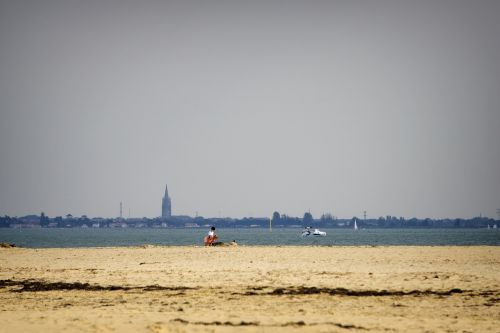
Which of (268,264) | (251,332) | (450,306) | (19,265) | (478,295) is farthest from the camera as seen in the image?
(19,265)

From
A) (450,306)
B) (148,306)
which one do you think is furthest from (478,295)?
(148,306)

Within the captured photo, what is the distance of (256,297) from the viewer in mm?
17125

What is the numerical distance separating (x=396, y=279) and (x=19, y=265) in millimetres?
19191

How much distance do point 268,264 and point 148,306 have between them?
11.8 m

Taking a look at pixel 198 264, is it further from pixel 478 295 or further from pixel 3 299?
pixel 478 295

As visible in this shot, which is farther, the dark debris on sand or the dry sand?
the dark debris on sand

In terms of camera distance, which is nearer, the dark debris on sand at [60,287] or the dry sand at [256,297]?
the dry sand at [256,297]

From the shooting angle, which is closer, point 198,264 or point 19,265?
point 198,264

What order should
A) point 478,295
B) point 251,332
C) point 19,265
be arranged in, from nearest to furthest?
point 251,332
point 478,295
point 19,265

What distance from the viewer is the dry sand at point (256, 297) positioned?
1329 centimetres

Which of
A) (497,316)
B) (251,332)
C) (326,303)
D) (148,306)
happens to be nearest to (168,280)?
(148,306)

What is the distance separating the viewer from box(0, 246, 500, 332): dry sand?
1329 centimetres

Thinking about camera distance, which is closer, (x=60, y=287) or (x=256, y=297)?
(x=256, y=297)

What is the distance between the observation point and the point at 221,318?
14.0 m
